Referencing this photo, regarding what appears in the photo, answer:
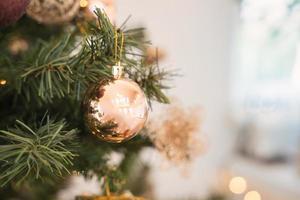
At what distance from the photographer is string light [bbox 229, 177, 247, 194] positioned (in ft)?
3.95

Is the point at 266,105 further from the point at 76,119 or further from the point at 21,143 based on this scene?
the point at 21,143

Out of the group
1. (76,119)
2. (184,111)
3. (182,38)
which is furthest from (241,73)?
(76,119)

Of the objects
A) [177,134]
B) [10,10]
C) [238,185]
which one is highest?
[10,10]

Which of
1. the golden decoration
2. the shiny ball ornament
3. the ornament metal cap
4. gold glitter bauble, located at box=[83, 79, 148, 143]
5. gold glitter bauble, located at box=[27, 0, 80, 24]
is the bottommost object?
the golden decoration

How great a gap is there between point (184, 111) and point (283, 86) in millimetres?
934

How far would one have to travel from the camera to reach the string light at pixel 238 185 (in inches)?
47.5

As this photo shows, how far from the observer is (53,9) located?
400 millimetres

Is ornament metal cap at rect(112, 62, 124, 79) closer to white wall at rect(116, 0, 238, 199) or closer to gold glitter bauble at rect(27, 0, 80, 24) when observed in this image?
gold glitter bauble at rect(27, 0, 80, 24)

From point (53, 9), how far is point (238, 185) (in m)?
0.96

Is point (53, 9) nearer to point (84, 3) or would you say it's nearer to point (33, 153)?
point (84, 3)

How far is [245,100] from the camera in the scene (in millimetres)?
1400

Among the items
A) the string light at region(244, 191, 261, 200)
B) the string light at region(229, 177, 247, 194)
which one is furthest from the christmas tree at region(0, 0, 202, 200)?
the string light at region(229, 177, 247, 194)

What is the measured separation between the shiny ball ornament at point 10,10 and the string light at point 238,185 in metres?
1.02

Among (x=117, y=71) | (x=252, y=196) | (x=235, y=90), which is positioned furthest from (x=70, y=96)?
(x=235, y=90)
